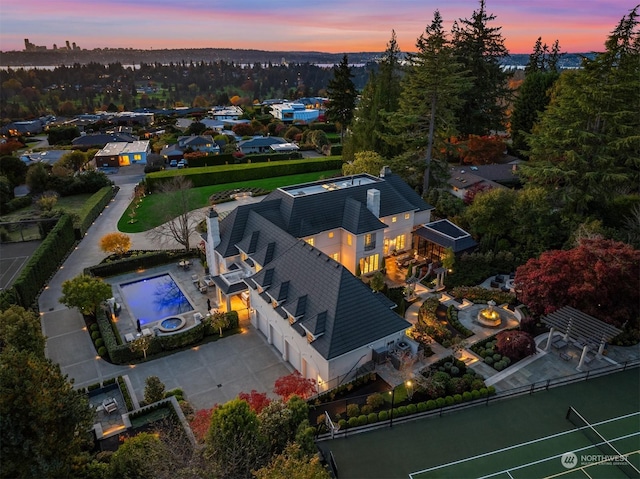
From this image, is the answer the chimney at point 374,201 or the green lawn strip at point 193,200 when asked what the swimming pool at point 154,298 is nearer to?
the green lawn strip at point 193,200

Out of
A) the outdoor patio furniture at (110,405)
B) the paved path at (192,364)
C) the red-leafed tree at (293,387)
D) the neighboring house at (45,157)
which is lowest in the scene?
the paved path at (192,364)

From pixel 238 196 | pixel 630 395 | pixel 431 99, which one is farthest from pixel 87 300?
pixel 431 99

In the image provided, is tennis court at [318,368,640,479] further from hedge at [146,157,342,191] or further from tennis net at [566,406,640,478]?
hedge at [146,157,342,191]

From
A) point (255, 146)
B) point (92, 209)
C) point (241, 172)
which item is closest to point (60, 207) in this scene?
point (92, 209)

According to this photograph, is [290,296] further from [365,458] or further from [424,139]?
[424,139]

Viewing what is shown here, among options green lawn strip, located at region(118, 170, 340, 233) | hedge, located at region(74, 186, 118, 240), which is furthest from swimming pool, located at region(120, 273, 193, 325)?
hedge, located at region(74, 186, 118, 240)

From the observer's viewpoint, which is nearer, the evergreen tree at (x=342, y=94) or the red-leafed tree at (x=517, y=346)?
the red-leafed tree at (x=517, y=346)

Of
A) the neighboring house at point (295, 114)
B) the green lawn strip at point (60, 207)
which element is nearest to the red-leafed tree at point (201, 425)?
the green lawn strip at point (60, 207)
